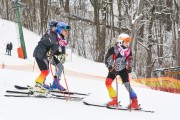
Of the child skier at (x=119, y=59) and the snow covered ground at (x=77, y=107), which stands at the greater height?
the child skier at (x=119, y=59)

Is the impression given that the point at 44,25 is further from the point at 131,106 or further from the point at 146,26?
the point at 131,106

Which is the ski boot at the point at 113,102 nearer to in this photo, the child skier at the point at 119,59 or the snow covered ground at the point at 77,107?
the child skier at the point at 119,59

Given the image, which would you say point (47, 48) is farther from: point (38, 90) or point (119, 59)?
point (119, 59)

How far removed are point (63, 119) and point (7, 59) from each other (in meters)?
23.2

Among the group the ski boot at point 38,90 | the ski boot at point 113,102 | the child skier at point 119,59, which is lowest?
the ski boot at point 113,102

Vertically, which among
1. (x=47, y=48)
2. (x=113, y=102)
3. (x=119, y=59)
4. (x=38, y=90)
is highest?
(x=47, y=48)

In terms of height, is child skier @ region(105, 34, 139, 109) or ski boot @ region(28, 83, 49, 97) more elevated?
child skier @ region(105, 34, 139, 109)

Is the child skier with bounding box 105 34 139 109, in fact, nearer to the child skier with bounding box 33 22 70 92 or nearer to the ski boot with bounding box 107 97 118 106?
the ski boot with bounding box 107 97 118 106

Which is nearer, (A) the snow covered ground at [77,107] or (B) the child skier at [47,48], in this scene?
(A) the snow covered ground at [77,107]

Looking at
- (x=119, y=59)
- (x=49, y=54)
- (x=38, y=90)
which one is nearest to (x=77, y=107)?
(x=38, y=90)

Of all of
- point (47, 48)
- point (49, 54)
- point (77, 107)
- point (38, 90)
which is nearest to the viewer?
point (77, 107)

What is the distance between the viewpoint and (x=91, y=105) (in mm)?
9070

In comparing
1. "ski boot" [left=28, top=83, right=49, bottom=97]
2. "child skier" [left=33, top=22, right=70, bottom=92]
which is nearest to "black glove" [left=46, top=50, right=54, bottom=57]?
"child skier" [left=33, top=22, right=70, bottom=92]

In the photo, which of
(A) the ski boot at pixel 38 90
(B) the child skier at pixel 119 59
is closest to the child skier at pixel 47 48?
(A) the ski boot at pixel 38 90
